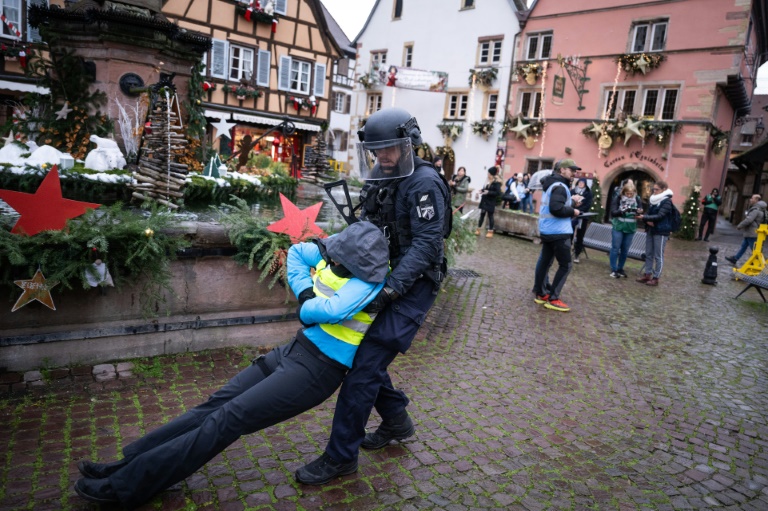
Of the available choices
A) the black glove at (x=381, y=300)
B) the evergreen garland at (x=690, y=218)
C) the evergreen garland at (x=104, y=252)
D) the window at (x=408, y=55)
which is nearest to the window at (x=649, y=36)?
the evergreen garland at (x=690, y=218)

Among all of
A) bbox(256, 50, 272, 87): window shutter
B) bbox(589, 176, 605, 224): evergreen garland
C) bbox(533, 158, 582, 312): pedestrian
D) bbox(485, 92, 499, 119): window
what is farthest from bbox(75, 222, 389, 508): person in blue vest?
bbox(485, 92, 499, 119): window

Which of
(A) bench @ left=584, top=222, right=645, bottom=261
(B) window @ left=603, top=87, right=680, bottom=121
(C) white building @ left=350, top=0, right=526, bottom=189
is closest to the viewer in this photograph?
(A) bench @ left=584, top=222, right=645, bottom=261

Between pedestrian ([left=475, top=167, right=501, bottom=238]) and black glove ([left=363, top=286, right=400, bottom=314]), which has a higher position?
pedestrian ([left=475, top=167, right=501, bottom=238])

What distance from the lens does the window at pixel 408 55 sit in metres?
31.6

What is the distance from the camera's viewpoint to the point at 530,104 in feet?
86.6

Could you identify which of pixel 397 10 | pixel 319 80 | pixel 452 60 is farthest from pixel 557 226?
pixel 397 10

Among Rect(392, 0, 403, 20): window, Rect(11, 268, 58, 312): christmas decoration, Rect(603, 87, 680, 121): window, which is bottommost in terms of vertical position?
Rect(11, 268, 58, 312): christmas decoration

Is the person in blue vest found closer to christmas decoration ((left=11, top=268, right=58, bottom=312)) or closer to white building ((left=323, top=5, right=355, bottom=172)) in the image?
christmas decoration ((left=11, top=268, right=58, bottom=312))

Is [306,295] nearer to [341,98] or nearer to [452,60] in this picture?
[452,60]

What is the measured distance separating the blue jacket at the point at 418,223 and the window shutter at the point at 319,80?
23.4 m

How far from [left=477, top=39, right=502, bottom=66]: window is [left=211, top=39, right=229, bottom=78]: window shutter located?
13459 mm

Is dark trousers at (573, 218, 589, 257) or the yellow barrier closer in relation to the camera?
the yellow barrier

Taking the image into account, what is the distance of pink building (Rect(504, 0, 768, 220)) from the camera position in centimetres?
2109

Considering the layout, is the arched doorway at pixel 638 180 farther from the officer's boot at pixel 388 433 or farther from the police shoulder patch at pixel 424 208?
the police shoulder patch at pixel 424 208
